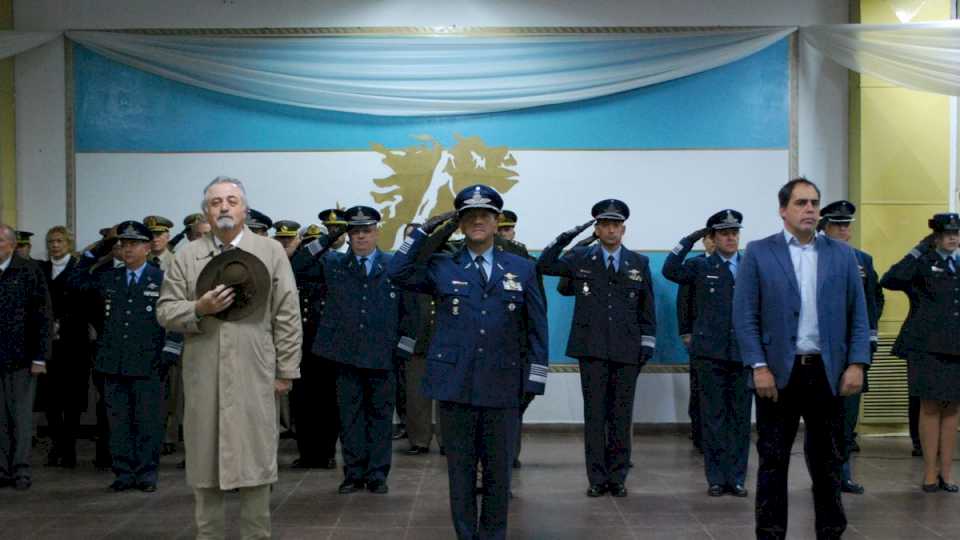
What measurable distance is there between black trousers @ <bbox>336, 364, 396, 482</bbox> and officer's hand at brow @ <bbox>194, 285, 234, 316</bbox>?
231cm

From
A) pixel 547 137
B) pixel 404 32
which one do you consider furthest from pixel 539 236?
pixel 404 32

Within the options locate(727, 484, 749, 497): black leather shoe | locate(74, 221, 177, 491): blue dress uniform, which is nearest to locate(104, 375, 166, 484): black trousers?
Result: locate(74, 221, 177, 491): blue dress uniform

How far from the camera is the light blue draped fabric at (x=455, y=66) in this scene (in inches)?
348

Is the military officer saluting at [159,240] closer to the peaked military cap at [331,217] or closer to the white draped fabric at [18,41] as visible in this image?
the peaked military cap at [331,217]

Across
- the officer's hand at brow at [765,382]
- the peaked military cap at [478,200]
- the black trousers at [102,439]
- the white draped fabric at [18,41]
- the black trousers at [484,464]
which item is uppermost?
the white draped fabric at [18,41]

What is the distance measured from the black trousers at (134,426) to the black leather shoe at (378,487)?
4.73 ft

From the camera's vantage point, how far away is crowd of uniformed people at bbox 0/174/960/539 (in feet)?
13.8

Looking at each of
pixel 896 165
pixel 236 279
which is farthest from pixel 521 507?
pixel 896 165

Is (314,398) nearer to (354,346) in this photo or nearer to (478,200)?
(354,346)

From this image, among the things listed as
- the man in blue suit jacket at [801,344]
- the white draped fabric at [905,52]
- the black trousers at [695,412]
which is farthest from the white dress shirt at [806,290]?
the white draped fabric at [905,52]

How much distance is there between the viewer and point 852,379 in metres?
4.30

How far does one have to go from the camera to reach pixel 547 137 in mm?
8961

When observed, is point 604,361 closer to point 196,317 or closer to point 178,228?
point 196,317

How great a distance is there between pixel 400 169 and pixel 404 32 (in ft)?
4.16
